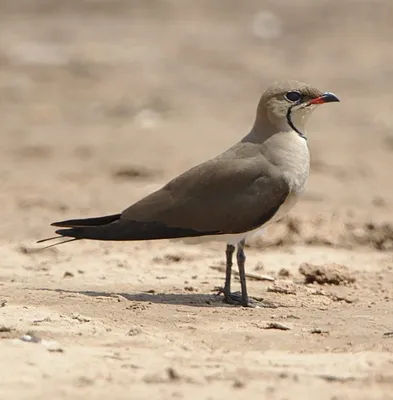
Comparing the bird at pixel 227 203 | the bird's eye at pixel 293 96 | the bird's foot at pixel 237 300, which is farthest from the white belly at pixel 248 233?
the bird's eye at pixel 293 96

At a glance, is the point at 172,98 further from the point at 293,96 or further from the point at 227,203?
the point at 227,203

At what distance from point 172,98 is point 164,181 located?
4794mm

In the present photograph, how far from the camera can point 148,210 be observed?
25.8ft

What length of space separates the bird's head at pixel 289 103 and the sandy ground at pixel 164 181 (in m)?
1.16

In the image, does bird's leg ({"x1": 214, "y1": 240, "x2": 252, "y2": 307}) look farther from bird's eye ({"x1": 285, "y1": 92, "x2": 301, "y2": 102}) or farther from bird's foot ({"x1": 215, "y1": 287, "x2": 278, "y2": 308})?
bird's eye ({"x1": 285, "y1": 92, "x2": 301, "y2": 102})

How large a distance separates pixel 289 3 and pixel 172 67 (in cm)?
643

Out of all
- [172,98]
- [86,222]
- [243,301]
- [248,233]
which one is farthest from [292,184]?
[172,98]

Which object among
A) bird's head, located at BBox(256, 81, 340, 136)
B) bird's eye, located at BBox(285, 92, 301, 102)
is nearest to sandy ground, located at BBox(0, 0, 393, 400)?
bird's head, located at BBox(256, 81, 340, 136)

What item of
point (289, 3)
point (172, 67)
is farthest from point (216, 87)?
point (289, 3)

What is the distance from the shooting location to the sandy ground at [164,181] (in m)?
5.82

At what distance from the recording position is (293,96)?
8.07m

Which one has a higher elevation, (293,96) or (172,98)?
(172,98)

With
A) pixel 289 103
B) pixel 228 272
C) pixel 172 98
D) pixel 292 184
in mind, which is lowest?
pixel 228 272

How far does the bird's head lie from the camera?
26.4ft
